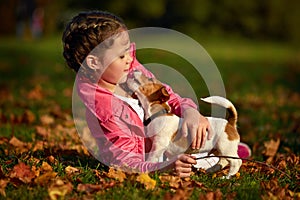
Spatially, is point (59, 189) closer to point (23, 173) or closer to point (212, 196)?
point (23, 173)

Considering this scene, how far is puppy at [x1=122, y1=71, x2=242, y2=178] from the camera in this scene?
356 cm

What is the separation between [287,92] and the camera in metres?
9.58

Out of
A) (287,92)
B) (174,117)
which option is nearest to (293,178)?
(174,117)

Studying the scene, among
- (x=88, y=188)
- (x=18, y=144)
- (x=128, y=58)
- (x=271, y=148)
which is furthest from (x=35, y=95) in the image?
(x=88, y=188)

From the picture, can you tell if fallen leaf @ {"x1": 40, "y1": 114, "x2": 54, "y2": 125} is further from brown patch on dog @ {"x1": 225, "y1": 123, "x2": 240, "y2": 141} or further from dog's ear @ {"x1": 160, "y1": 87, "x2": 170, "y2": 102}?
brown patch on dog @ {"x1": 225, "y1": 123, "x2": 240, "y2": 141}

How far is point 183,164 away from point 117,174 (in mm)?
416

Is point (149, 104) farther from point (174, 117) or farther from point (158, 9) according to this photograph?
point (158, 9)

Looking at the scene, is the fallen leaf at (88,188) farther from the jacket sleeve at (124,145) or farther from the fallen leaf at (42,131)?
the fallen leaf at (42,131)

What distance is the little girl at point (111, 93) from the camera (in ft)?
12.0

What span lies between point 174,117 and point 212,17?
27.6 meters

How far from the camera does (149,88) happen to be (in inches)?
140

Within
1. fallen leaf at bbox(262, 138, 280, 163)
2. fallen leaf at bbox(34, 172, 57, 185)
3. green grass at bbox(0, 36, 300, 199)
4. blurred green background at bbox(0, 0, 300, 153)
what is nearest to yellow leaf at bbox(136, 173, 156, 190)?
green grass at bbox(0, 36, 300, 199)

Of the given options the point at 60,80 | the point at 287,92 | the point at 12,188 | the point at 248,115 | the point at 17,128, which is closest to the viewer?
the point at 12,188

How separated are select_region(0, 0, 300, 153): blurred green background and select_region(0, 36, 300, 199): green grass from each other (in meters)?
0.02
